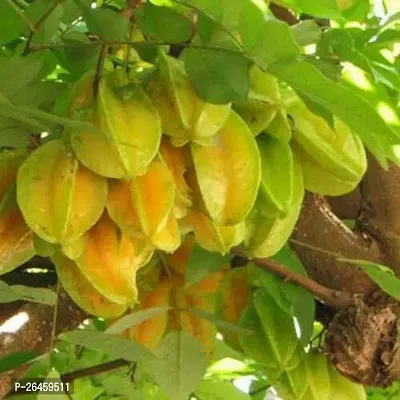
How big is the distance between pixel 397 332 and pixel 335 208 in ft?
1.17

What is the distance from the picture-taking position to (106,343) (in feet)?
2.77

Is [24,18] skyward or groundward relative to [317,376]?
skyward

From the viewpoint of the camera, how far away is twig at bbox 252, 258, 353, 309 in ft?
3.56

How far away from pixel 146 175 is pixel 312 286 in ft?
1.35

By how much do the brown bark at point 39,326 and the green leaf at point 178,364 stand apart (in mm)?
243

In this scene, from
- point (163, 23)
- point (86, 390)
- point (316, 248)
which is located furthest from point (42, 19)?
point (86, 390)

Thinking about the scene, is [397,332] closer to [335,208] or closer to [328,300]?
[328,300]

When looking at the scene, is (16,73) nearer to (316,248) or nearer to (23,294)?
(23,294)

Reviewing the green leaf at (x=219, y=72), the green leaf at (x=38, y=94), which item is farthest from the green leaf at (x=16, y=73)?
the green leaf at (x=219, y=72)

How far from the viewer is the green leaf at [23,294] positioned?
0.89m

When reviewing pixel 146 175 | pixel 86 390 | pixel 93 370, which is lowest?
pixel 86 390

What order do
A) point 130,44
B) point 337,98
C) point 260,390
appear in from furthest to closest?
point 260,390
point 130,44
point 337,98

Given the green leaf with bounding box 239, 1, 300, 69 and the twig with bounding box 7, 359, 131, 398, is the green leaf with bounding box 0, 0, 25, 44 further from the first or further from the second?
the twig with bounding box 7, 359, 131, 398

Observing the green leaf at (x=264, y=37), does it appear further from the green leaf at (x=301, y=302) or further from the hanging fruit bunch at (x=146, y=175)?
the green leaf at (x=301, y=302)
